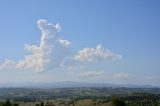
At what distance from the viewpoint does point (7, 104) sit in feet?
595

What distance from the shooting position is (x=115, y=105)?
182 meters

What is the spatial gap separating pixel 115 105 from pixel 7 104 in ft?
200
